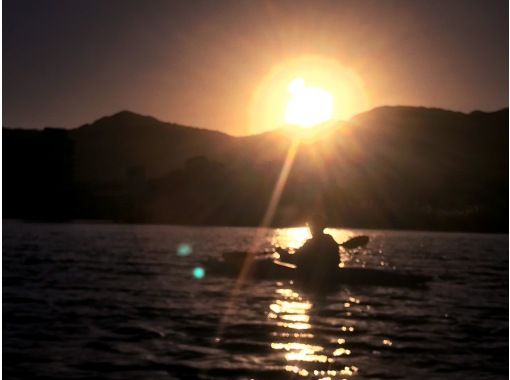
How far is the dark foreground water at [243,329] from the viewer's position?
13.1 metres

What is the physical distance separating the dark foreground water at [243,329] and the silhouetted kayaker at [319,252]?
1.40 metres

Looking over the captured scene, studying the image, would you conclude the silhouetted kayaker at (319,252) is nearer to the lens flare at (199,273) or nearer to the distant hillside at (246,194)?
the lens flare at (199,273)

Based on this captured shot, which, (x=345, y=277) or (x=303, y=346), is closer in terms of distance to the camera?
(x=303, y=346)

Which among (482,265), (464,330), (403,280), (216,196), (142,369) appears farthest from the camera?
(216,196)

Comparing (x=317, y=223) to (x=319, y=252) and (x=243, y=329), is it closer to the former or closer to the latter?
(x=319, y=252)

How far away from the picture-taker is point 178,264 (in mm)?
38594

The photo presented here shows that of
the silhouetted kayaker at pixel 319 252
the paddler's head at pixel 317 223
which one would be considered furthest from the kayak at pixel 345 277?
the paddler's head at pixel 317 223

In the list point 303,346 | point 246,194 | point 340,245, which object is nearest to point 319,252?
point 340,245

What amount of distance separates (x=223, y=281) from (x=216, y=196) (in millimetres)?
141779

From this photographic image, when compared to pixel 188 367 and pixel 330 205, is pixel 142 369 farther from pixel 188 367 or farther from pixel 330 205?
pixel 330 205

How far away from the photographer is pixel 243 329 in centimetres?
1747

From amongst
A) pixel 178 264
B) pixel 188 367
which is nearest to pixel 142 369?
pixel 188 367

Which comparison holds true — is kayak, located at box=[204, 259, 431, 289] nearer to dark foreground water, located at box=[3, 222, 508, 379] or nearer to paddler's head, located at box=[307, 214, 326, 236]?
dark foreground water, located at box=[3, 222, 508, 379]

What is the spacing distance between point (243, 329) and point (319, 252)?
1014 cm
